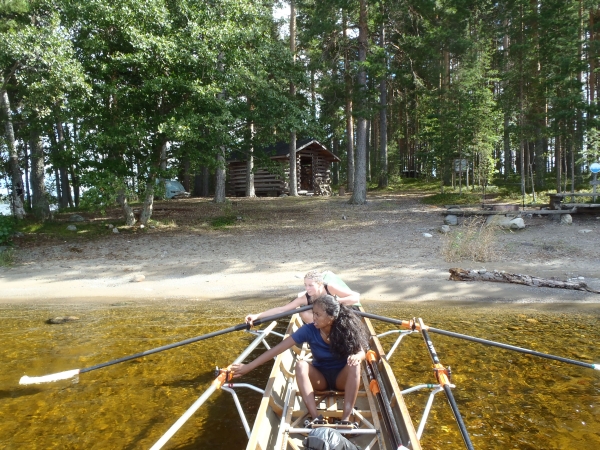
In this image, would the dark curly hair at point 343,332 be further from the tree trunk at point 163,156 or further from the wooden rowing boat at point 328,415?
the tree trunk at point 163,156

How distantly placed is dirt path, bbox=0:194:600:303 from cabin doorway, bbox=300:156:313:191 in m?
12.9

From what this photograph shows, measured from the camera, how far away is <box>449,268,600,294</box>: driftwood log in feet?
32.0

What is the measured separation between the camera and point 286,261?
12.5 metres

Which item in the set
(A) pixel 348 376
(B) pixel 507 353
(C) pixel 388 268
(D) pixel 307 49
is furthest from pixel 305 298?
(D) pixel 307 49

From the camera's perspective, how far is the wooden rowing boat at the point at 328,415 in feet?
12.1

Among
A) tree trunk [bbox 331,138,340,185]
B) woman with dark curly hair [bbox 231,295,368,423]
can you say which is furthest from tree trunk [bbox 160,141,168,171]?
tree trunk [bbox 331,138,340,185]

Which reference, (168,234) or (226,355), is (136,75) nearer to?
(168,234)

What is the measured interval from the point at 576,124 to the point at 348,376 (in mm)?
18036

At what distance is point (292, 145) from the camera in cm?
2556

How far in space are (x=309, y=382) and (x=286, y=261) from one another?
8.20 metres

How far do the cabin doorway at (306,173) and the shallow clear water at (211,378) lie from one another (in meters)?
21.5

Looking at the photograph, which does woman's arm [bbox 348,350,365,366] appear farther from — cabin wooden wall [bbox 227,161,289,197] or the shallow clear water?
cabin wooden wall [bbox 227,161,289,197]

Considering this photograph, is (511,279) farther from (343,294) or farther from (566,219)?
(566,219)

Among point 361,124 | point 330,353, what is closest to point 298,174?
point 361,124
